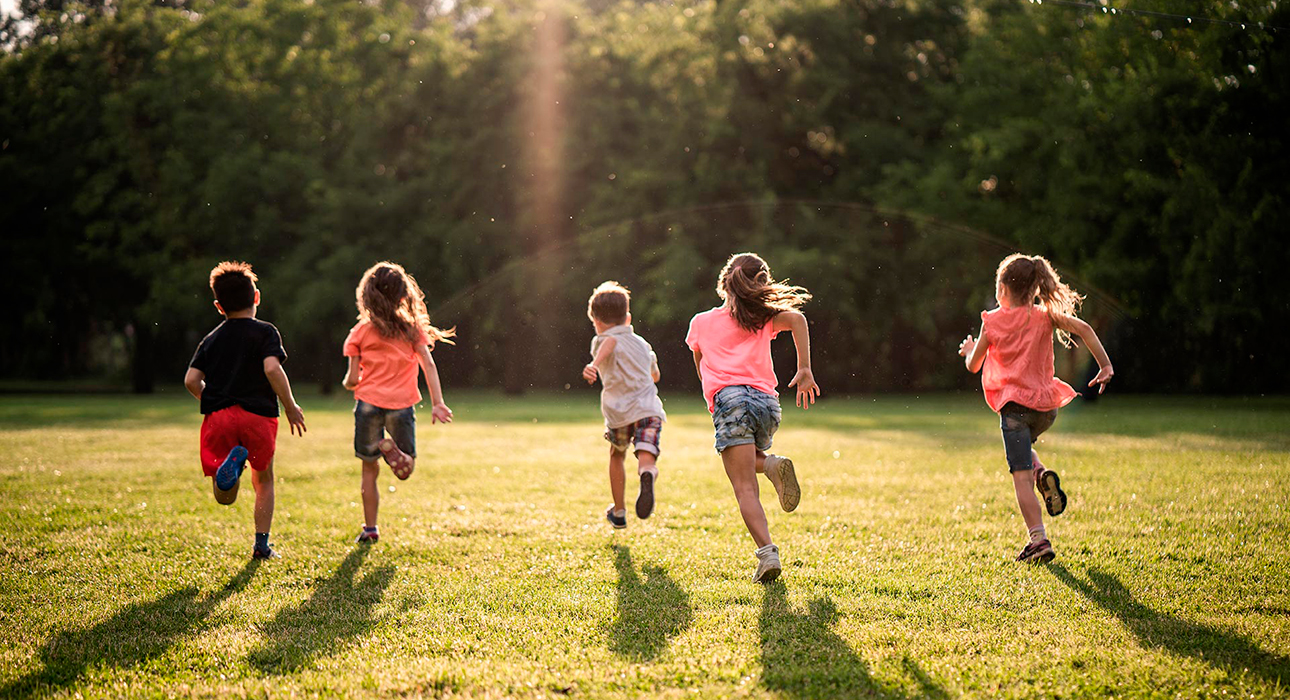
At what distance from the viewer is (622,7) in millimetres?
33500

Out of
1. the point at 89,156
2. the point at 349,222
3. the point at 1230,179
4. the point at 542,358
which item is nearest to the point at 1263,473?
the point at 1230,179

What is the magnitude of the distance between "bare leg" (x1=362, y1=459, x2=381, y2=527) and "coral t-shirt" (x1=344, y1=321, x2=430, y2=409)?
0.38 metres

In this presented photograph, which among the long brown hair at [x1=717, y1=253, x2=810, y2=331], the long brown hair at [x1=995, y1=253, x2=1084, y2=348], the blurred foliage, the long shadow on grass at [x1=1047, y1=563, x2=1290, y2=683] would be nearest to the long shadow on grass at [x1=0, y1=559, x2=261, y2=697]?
the long brown hair at [x1=717, y1=253, x2=810, y2=331]

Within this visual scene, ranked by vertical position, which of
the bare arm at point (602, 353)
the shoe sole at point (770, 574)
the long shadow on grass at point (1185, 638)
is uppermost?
the bare arm at point (602, 353)

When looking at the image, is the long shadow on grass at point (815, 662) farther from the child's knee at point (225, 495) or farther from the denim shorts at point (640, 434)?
the child's knee at point (225, 495)

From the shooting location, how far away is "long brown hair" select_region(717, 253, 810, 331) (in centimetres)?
510

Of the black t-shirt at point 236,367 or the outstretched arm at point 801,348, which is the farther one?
the black t-shirt at point 236,367

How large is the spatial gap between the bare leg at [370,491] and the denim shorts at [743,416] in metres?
2.38

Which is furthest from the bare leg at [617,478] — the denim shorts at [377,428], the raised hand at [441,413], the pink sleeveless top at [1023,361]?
the pink sleeveless top at [1023,361]

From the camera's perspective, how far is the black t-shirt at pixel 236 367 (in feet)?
18.5

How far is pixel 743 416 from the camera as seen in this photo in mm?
5055

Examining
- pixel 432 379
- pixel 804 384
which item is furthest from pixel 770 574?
pixel 432 379

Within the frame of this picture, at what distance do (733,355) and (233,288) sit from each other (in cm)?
283

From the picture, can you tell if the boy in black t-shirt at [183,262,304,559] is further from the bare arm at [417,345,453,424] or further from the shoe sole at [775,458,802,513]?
the shoe sole at [775,458,802,513]
